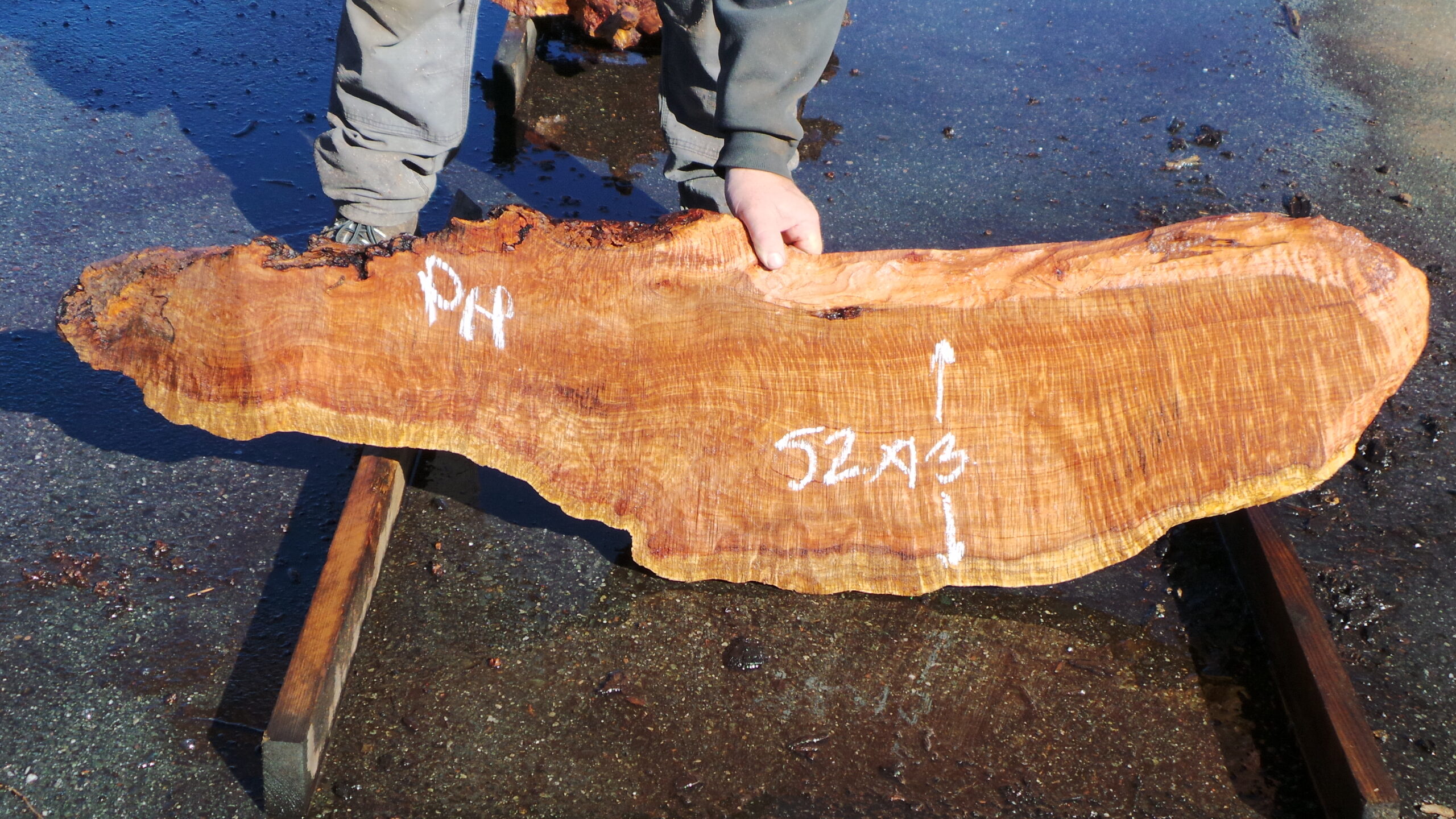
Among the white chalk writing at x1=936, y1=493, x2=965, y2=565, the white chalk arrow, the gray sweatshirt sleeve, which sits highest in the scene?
the gray sweatshirt sleeve

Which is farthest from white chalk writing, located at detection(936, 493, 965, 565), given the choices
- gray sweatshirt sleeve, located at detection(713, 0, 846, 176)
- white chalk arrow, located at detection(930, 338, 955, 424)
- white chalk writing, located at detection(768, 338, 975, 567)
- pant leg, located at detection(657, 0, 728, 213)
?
pant leg, located at detection(657, 0, 728, 213)

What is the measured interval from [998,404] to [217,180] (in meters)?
2.73

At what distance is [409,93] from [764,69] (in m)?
0.93

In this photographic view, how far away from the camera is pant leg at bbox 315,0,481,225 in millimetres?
2338

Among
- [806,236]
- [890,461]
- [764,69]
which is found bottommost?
[890,461]

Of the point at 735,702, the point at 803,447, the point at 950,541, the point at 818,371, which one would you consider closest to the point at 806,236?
the point at 818,371

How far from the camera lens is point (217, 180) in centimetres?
326

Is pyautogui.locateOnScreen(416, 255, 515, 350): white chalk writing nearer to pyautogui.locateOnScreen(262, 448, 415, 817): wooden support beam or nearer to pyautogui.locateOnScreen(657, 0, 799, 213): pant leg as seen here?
pyautogui.locateOnScreen(262, 448, 415, 817): wooden support beam

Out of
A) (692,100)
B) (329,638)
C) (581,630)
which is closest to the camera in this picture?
(329,638)

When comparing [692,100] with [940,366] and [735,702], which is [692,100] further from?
[735,702]

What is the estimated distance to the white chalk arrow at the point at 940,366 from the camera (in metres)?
1.78

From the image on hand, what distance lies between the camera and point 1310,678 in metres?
1.77

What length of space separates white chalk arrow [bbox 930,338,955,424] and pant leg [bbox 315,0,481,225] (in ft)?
4.76

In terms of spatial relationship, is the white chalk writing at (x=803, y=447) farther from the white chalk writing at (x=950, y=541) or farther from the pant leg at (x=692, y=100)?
the pant leg at (x=692, y=100)
